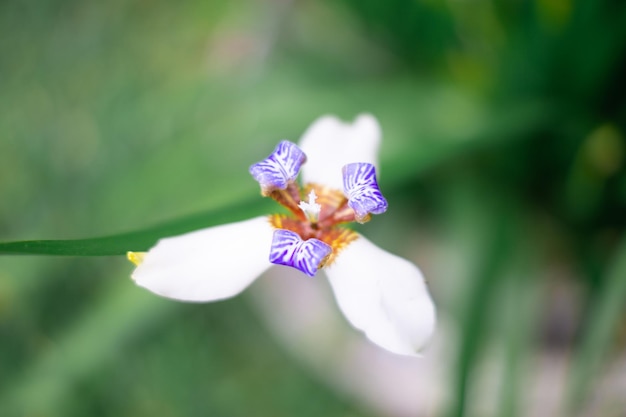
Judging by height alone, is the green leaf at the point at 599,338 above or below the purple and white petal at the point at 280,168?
below

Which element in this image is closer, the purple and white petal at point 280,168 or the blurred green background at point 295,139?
the purple and white petal at point 280,168

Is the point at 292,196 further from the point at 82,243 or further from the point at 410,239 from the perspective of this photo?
the point at 410,239

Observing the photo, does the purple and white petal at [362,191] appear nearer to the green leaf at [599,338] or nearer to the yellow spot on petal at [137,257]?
the yellow spot on petal at [137,257]

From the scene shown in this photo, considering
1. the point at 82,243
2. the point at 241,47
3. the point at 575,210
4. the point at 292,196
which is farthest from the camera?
the point at 241,47

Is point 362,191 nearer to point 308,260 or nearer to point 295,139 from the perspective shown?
point 308,260

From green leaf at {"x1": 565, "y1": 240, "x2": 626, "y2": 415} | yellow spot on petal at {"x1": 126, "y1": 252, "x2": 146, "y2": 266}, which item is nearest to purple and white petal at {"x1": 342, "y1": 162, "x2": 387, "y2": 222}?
yellow spot on petal at {"x1": 126, "y1": 252, "x2": 146, "y2": 266}

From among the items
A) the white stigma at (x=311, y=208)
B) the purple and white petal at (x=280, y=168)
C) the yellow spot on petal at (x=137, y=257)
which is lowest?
the yellow spot on petal at (x=137, y=257)

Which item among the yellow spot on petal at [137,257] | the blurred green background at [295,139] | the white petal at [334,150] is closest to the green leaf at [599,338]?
the blurred green background at [295,139]

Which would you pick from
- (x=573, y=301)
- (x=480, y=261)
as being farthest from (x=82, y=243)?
(x=573, y=301)
